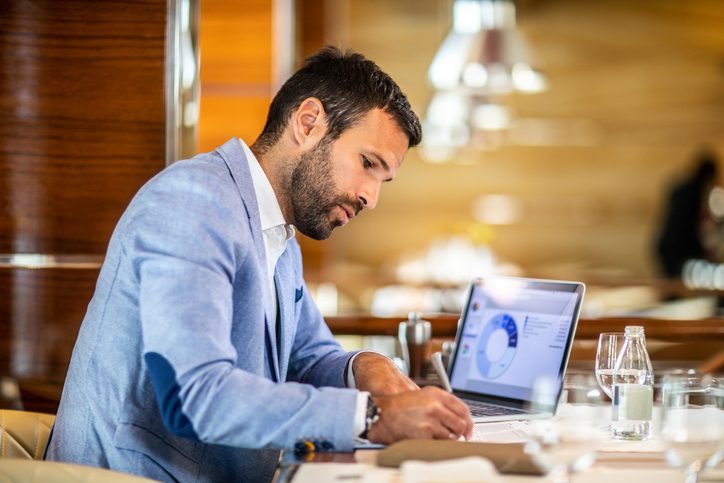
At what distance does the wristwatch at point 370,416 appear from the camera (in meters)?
1.42

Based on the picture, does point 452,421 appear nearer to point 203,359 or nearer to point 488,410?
point 203,359

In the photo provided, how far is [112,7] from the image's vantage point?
8.82ft

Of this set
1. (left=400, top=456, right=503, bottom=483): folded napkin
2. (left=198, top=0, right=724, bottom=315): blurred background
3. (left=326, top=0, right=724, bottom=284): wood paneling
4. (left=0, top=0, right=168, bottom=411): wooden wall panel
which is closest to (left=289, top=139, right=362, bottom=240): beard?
(left=400, top=456, right=503, bottom=483): folded napkin

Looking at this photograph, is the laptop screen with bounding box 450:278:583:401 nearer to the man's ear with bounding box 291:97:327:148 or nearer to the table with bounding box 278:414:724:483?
the table with bounding box 278:414:724:483

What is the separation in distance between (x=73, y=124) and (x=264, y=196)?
1133 millimetres

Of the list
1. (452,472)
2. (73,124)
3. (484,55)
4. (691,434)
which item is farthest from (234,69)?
(691,434)

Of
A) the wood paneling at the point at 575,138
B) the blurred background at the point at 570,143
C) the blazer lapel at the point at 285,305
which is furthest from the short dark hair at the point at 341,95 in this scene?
the wood paneling at the point at 575,138

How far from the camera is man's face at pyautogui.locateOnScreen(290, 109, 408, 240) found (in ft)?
5.79

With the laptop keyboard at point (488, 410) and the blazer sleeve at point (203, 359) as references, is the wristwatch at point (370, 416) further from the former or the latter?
the laptop keyboard at point (488, 410)

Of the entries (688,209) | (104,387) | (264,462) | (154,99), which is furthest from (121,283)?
(688,209)

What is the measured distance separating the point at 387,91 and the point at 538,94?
7678mm

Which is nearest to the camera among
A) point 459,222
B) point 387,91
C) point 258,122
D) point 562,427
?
point 562,427

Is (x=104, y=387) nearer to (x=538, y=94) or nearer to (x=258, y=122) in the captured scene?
(x=258, y=122)

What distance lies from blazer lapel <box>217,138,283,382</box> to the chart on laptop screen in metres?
0.50
